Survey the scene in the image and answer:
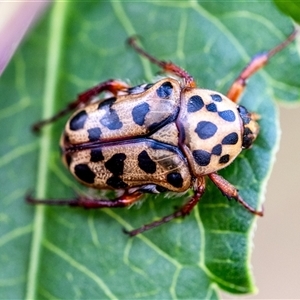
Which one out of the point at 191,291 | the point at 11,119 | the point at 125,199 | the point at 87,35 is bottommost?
the point at 191,291

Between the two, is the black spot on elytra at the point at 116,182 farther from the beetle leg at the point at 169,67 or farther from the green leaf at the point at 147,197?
the beetle leg at the point at 169,67

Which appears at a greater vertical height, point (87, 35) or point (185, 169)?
point (87, 35)

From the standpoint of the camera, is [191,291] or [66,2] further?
[66,2]

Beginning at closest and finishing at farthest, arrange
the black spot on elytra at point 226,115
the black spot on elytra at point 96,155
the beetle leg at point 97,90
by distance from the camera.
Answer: the black spot on elytra at point 226,115
the black spot on elytra at point 96,155
the beetle leg at point 97,90

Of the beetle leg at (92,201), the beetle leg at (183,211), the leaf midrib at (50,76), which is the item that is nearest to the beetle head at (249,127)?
the beetle leg at (183,211)

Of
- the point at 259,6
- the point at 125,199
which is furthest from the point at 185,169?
the point at 259,6

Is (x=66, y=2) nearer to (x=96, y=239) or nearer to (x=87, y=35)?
(x=87, y=35)

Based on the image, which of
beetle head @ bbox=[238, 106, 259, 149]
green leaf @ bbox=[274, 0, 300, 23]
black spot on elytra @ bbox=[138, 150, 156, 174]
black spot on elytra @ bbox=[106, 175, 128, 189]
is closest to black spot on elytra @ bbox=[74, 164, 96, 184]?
black spot on elytra @ bbox=[106, 175, 128, 189]
